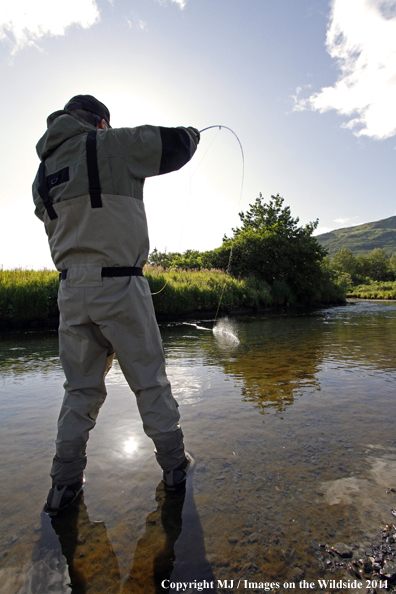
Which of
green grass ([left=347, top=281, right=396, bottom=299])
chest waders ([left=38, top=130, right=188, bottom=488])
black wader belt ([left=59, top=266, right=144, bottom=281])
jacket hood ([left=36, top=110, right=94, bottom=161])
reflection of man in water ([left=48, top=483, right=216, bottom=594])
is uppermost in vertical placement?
jacket hood ([left=36, top=110, right=94, bottom=161])

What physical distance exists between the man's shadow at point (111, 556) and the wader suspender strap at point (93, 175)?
1.57 meters

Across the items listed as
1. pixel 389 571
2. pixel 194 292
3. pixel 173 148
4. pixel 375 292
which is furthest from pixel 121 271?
pixel 375 292

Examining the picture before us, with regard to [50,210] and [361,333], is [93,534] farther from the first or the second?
[361,333]

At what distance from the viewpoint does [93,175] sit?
1774mm

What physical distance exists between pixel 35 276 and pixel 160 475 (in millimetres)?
9423

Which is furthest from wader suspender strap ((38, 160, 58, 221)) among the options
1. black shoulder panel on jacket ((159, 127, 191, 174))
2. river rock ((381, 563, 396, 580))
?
river rock ((381, 563, 396, 580))

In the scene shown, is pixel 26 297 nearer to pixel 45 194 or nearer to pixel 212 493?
pixel 45 194

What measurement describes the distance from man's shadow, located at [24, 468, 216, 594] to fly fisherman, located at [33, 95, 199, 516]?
18 cm

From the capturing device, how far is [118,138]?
181 centimetres

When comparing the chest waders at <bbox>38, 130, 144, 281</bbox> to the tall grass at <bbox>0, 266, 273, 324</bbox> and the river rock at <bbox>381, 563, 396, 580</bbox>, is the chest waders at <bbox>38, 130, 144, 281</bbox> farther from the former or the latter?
the tall grass at <bbox>0, 266, 273, 324</bbox>

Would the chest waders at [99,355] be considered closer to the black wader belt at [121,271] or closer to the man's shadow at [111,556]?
the black wader belt at [121,271]

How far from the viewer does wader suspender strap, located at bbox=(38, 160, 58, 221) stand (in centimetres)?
191

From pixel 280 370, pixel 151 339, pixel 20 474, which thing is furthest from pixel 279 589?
pixel 280 370

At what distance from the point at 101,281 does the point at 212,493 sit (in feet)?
4.10
